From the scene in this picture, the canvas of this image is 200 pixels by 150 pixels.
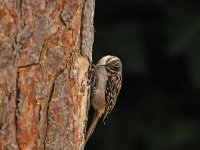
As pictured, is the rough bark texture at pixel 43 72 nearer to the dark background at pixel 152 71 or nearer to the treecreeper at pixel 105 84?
the treecreeper at pixel 105 84

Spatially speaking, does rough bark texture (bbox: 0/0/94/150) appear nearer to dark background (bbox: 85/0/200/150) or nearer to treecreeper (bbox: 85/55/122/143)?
treecreeper (bbox: 85/55/122/143)

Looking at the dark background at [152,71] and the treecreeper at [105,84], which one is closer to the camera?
the treecreeper at [105,84]

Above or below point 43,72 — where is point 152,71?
below

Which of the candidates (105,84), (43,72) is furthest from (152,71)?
(43,72)

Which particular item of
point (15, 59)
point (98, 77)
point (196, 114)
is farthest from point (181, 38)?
point (15, 59)

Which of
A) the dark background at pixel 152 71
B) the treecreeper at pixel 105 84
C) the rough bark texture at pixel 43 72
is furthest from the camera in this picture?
the dark background at pixel 152 71

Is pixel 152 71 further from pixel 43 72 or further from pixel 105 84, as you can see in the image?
pixel 43 72

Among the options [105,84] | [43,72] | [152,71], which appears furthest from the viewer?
[152,71]

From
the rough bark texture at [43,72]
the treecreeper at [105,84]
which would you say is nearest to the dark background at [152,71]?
the treecreeper at [105,84]
